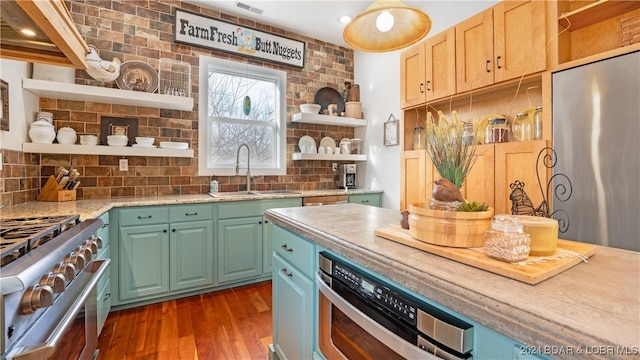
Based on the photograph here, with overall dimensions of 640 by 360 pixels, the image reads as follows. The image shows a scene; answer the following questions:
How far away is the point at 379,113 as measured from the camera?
384 centimetres

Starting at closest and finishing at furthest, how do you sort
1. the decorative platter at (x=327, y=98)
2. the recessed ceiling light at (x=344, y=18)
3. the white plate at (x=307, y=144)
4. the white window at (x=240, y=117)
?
the white window at (x=240, y=117), the recessed ceiling light at (x=344, y=18), the white plate at (x=307, y=144), the decorative platter at (x=327, y=98)

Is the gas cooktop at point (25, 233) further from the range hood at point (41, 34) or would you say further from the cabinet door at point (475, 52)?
the cabinet door at point (475, 52)

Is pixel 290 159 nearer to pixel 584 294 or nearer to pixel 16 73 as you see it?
pixel 16 73

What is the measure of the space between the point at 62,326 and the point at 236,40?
10.3ft

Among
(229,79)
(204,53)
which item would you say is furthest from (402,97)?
(204,53)

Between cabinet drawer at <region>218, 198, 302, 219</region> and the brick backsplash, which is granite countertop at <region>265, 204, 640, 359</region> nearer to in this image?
cabinet drawer at <region>218, 198, 302, 219</region>

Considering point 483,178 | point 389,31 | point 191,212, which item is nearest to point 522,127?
point 483,178

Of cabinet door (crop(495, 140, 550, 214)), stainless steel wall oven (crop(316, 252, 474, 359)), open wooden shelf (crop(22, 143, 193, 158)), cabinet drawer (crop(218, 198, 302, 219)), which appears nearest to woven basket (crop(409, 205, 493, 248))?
stainless steel wall oven (crop(316, 252, 474, 359))

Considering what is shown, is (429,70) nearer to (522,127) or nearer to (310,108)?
(522,127)

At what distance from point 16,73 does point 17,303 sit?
219 cm

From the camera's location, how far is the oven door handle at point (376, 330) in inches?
29.1

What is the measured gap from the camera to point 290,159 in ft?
12.4

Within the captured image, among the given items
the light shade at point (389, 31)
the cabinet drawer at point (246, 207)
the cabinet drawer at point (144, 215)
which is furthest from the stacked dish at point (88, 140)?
the light shade at point (389, 31)

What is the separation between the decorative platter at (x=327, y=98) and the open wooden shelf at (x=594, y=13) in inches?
100
